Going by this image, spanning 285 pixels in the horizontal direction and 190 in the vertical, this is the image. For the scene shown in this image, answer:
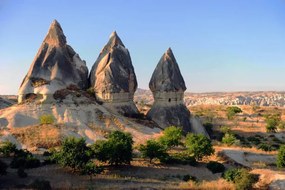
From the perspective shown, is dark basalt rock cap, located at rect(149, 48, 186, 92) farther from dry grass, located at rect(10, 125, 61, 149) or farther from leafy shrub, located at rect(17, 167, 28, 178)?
leafy shrub, located at rect(17, 167, 28, 178)

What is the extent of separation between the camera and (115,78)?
133 ft

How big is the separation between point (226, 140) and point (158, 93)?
395 inches

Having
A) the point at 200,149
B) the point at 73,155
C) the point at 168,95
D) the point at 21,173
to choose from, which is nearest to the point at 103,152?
the point at 73,155

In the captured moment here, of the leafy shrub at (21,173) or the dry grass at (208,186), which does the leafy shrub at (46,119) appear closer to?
the leafy shrub at (21,173)

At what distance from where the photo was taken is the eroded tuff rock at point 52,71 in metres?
38.0

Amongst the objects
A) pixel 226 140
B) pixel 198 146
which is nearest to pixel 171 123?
pixel 226 140

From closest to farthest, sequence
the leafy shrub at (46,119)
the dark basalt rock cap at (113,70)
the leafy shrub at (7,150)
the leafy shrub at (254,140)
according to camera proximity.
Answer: the leafy shrub at (7,150) < the leafy shrub at (46,119) < the dark basalt rock cap at (113,70) < the leafy shrub at (254,140)

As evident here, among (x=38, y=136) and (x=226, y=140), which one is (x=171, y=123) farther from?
(x=38, y=136)

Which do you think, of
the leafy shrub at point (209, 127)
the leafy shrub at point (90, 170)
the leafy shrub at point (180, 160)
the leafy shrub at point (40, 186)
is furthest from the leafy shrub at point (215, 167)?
the leafy shrub at point (209, 127)

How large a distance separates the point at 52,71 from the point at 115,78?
653cm

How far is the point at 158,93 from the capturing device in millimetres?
43125

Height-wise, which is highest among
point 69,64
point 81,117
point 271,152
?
point 69,64

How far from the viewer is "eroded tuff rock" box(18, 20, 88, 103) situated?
125 ft

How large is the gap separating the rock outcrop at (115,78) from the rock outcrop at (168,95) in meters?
2.49
